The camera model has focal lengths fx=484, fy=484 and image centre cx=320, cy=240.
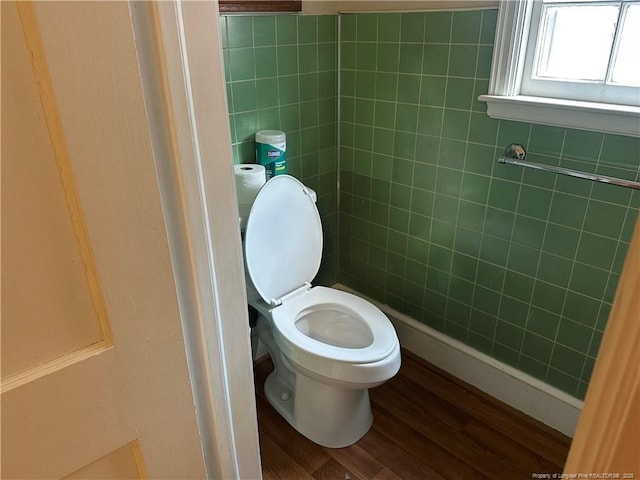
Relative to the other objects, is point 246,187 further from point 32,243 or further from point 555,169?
point 32,243

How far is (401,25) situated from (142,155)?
146 cm

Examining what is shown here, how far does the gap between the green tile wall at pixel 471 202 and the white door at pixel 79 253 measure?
51.9 inches

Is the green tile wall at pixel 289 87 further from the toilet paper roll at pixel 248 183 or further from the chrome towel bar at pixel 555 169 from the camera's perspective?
the chrome towel bar at pixel 555 169

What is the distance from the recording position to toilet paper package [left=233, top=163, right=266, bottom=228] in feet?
5.46

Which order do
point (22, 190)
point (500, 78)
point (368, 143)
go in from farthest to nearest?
point (368, 143) < point (500, 78) < point (22, 190)

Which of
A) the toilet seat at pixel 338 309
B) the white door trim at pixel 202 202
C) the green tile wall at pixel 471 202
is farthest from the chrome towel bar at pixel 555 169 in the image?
the white door trim at pixel 202 202

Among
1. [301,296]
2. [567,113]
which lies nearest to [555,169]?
[567,113]

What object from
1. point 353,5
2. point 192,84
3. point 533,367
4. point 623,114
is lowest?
point 533,367

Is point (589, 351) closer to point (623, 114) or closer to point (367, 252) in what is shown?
point (623, 114)

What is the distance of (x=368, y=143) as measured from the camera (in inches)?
79.5

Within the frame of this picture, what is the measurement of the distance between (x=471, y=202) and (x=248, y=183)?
0.80 meters

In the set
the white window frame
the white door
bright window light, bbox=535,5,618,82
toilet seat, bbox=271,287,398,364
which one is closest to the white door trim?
the white door

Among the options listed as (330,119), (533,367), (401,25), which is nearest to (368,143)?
(330,119)

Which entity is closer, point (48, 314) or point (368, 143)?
point (48, 314)
